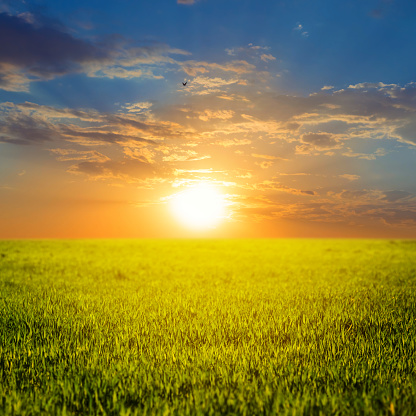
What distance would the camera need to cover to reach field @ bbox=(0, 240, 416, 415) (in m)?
4.79

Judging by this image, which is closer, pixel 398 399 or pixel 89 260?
pixel 398 399

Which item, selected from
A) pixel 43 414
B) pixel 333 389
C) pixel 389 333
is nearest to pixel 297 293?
pixel 389 333

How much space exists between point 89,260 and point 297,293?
1601cm

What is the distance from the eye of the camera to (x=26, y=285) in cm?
1416

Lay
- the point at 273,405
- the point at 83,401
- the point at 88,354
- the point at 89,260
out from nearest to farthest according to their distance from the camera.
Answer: the point at 273,405, the point at 83,401, the point at 88,354, the point at 89,260

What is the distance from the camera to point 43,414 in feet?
15.0

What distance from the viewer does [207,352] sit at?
6.54 m

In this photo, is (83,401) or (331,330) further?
(331,330)

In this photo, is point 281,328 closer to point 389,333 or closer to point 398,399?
point 389,333

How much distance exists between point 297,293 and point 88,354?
8.19 m

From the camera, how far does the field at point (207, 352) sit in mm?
4789

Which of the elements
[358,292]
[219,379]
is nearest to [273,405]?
[219,379]

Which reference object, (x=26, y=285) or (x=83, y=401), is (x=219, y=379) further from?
(x=26, y=285)

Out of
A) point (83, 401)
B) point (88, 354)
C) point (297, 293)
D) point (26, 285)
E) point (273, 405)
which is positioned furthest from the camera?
point (26, 285)
